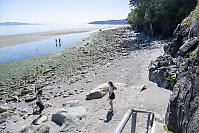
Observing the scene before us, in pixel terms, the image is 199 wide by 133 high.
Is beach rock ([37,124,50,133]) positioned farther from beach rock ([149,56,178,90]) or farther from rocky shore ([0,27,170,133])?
beach rock ([149,56,178,90])

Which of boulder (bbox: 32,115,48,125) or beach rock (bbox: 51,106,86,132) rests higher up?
beach rock (bbox: 51,106,86,132)

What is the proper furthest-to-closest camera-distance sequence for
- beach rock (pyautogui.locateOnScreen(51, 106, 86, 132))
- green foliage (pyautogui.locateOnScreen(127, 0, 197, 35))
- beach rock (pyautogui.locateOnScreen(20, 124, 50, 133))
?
green foliage (pyautogui.locateOnScreen(127, 0, 197, 35)) → beach rock (pyautogui.locateOnScreen(51, 106, 86, 132)) → beach rock (pyautogui.locateOnScreen(20, 124, 50, 133))

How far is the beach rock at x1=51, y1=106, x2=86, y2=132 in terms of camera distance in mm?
8117

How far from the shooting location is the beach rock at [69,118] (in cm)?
812

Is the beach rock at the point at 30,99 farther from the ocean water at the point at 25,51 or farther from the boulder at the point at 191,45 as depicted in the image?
→ the ocean water at the point at 25,51

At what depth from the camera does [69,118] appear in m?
8.50

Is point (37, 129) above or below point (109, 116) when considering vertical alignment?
below

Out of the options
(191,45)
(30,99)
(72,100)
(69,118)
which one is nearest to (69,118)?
(69,118)

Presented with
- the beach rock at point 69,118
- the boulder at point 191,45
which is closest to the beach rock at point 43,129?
the beach rock at point 69,118

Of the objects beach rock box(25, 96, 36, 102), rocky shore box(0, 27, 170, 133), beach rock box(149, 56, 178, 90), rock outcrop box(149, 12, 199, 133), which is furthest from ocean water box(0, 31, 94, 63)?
rock outcrop box(149, 12, 199, 133)

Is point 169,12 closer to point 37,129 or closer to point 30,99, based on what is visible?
point 30,99

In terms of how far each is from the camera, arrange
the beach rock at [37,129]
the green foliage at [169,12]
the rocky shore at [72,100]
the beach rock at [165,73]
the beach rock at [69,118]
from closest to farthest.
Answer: the beach rock at [37,129], the beach rock at [69,118], the rocky shore at [72,100], the beach rock at [165,73], the green foliage at [169,12]

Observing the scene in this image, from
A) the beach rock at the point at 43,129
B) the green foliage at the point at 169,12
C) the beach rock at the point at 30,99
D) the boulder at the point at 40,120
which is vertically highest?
the green foliage at the point at 169,12

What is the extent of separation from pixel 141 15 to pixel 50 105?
40.2 m
